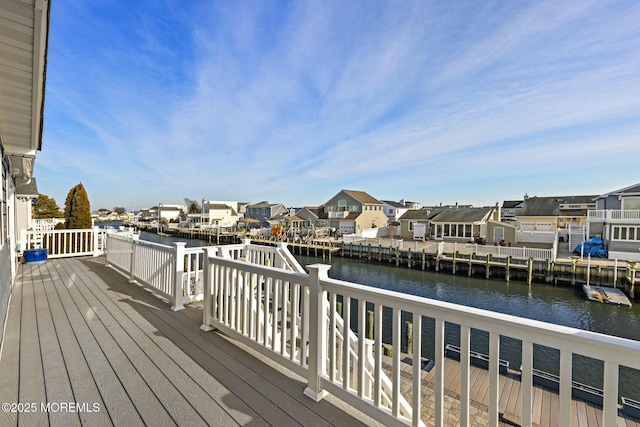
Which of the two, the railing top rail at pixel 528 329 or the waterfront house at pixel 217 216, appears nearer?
the railing top rail at pixel 528 329

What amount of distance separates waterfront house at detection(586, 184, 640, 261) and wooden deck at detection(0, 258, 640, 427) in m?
17.7

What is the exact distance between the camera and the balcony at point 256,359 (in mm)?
1358

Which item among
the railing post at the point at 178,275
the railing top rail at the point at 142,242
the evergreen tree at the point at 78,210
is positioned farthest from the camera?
the evergreen tree at the point at 78,210

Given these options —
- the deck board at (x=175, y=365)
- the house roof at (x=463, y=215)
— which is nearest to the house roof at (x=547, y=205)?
the house roof at (x=463, y=215)

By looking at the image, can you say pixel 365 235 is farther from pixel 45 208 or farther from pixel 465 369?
pixel 45 208

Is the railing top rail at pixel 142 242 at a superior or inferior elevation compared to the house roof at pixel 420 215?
inferior

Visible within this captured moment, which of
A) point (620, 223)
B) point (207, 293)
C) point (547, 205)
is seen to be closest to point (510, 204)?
Result: point (547, 205)

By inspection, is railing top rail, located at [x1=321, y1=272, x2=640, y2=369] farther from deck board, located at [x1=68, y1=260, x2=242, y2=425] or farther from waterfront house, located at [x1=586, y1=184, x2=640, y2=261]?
waterfront house, located at [x1=586, y1=184, x2=640, y2=261]

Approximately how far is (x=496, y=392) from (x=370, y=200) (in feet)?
111

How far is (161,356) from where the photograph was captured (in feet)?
8.75

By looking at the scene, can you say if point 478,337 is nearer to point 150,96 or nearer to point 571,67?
point 571,67

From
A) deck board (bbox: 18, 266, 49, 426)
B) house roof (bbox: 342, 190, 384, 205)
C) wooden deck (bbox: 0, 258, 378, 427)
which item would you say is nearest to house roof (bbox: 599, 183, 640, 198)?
house roof (bbox: 342, 190, 384, 205)

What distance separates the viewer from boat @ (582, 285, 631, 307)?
10875mm

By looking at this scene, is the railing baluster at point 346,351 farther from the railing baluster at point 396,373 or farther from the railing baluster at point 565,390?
the railing baluster at point 565,390
